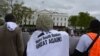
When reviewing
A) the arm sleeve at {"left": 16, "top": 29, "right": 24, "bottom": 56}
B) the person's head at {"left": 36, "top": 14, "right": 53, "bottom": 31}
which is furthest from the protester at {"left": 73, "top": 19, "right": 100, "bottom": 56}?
the arm sleeve at {"left": 16, "top": 29, "right": 24, "bottom": 56}

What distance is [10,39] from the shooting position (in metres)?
8.09

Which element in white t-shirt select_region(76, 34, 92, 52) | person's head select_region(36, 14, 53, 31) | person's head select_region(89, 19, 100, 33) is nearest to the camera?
person's head select_region(36, 14, 53, 31)

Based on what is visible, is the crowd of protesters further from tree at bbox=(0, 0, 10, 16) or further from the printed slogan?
tree at bbox=(0, 0, 10, 16)

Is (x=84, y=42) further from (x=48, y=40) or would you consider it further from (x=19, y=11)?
(x=19, y=11)

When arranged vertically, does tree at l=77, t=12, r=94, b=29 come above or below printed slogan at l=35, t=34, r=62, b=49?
below

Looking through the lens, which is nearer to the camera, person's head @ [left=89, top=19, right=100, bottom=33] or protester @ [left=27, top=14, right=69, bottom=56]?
protester @ [left=27, top=14, right=69, bottom=56]

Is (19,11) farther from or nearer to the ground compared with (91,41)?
nearer to the ground

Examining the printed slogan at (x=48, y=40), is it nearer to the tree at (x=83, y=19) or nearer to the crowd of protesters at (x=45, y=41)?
the crowd of protesters at (x=45, y=41)

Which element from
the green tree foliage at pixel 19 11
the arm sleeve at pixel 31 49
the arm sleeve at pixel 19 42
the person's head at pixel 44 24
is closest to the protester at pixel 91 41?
the person's head at pixel 44 24

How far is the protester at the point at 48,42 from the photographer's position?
19.6 feet

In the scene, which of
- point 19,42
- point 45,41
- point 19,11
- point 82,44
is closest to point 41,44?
point 45,41

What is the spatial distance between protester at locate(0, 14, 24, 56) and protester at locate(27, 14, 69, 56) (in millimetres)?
2023

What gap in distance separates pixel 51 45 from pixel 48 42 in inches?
2.8

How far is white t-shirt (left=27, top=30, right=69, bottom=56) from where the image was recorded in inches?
236
